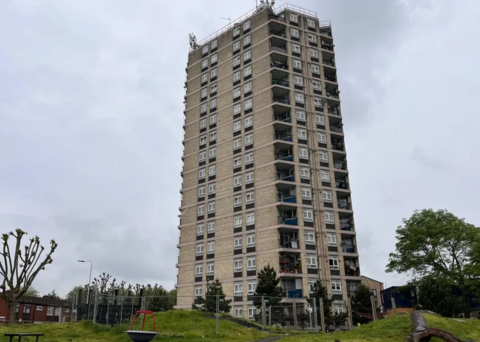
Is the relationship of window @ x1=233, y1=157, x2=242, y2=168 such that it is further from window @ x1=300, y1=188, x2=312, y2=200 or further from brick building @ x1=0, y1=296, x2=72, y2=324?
brick building @ x1=0, y1=296, x2=72, y2=324

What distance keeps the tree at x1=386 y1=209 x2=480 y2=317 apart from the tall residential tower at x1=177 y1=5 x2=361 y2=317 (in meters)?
8.89

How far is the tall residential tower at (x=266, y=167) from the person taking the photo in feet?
180

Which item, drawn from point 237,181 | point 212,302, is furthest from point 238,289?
point 212,302

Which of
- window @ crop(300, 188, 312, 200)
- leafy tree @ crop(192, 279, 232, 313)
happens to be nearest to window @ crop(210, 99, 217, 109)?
window @ crop(300, 188, 312, 200)

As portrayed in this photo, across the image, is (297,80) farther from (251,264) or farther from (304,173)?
(251,264)

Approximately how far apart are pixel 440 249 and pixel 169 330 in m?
33.5

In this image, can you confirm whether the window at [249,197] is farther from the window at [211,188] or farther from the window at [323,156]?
the window at [323,156]

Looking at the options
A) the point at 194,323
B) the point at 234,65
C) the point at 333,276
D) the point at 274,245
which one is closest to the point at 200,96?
the point at 234,65

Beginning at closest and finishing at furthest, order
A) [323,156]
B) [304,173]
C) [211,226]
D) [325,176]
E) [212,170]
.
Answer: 1. [304,173]
2. [325,176]
3. [211,226]
4. [323,156]
5. [212,170]

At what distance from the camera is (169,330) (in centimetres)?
2697

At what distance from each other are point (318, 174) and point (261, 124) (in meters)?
10.7

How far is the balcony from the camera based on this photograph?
52.4 meters

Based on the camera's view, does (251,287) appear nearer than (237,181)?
Yes

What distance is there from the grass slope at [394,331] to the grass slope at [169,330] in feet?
15.2
